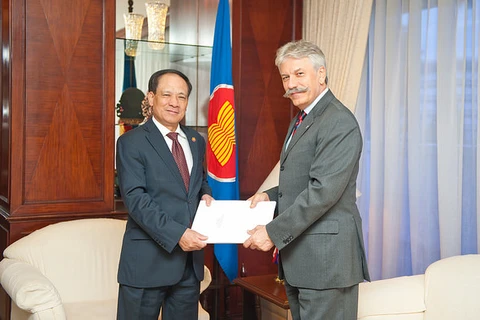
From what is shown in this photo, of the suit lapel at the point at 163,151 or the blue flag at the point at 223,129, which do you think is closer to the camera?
the suit lapel at the point at 163,151

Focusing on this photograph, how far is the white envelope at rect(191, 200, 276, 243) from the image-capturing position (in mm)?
2391

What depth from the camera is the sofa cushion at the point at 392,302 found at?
2807mm

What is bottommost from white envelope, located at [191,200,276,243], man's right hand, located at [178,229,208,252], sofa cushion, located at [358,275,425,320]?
sofa cushion, located at [358,275,425,320]

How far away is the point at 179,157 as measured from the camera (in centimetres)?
261

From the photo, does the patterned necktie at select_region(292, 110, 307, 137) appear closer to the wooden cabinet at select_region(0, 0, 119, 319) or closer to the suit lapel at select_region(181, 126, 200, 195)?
the suit lapel at select_region(181, 126, 200, 195)

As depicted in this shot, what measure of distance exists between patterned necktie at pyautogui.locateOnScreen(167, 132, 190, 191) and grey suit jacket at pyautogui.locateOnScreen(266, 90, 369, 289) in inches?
20.6

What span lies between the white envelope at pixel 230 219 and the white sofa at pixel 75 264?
0.92 m

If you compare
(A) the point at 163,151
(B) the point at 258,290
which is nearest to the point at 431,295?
(B) the point at 258,290

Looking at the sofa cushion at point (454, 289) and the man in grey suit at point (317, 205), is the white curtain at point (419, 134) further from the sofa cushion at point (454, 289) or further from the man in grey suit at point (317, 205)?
the man in grey suit at point (317, 205)

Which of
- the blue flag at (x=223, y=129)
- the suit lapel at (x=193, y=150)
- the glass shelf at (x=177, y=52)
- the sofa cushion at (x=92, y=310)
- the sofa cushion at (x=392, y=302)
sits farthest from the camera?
the glass shelf at (x=177, y=52)

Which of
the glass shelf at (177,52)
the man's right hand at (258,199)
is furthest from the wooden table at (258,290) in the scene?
the glass shelf at (177,52)

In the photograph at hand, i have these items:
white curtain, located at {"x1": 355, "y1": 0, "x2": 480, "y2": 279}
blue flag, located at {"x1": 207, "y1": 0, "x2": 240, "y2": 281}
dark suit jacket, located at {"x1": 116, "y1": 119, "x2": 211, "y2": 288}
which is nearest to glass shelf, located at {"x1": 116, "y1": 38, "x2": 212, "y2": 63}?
blue flag, located at {"x1": 207, "y1": 0, "x2": 240, "y2": 281}

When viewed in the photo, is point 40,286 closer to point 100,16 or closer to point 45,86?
point 45,86

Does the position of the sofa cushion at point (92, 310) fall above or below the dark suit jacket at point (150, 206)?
below
